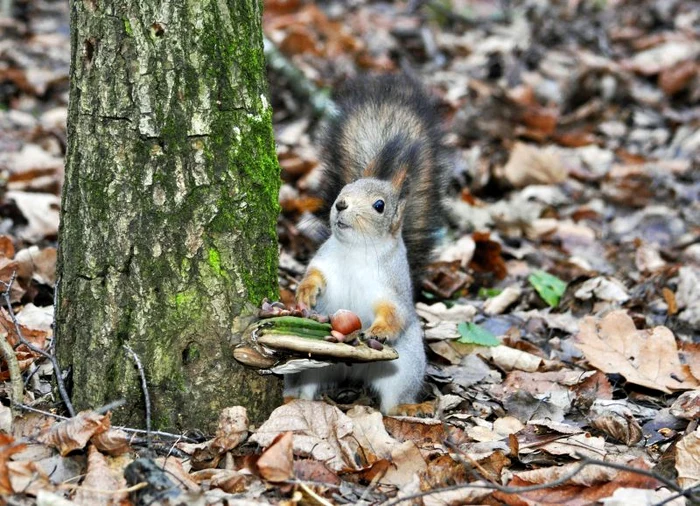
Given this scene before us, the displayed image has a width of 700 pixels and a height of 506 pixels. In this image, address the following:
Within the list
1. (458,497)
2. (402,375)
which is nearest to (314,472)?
(458,497)

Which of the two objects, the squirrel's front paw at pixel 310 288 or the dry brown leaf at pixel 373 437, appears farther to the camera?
the squirrel's front paw at pixel 310 288

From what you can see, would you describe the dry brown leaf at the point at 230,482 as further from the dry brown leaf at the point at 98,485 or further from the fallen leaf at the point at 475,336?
the fallen leaf at the point at 475,336

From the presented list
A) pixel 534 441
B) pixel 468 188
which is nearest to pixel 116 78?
pixel 534 441

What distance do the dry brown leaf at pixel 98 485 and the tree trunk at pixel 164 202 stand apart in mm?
275

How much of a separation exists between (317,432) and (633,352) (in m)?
1.38

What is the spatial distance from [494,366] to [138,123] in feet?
5.87

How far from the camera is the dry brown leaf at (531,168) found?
18.9ft

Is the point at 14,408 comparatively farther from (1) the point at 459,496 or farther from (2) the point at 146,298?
(1) the point at 459,496

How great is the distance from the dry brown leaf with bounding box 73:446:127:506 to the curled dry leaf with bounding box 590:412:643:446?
152 centimetres

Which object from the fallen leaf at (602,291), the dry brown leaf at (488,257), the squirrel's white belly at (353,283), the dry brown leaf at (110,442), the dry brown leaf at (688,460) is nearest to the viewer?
the dry brown leaf at (110,442)

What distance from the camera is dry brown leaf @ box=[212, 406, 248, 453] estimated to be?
7.65 ft

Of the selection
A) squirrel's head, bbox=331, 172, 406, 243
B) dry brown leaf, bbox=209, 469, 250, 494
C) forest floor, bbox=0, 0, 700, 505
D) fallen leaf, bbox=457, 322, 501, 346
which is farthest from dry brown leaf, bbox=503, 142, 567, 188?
dry brown leaf, bbox=209, 469, 250, 494

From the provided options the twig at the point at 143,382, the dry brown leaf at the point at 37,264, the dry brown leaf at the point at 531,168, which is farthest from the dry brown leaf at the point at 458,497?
the dry brown leaf at the point at 531,168

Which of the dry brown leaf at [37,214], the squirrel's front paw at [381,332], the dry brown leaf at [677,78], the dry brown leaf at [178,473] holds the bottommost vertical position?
the dry brown leaf at [178,473]
